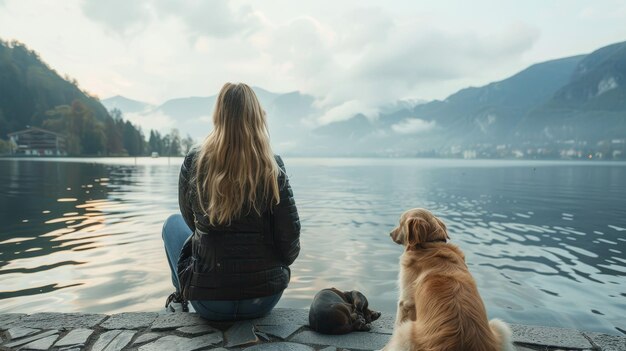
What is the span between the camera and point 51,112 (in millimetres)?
173500

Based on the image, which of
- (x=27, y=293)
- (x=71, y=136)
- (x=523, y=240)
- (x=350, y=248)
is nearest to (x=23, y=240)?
(x=27, y=293)

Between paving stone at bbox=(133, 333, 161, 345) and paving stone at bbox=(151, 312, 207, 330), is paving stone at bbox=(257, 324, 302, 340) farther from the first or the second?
paving stone at bbox=(133, 333, 161, 345)

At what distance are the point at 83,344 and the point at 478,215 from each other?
1967 centimetres

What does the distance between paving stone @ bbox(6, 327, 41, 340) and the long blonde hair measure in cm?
233

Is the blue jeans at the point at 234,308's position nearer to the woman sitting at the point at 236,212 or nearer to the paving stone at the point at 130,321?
the woman sitting at the point at 236,212

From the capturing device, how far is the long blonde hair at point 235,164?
12.2 feet

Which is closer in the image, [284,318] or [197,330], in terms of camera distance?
[197,330]

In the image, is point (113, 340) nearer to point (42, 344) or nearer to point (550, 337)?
point (42, 344)

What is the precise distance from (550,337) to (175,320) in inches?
156

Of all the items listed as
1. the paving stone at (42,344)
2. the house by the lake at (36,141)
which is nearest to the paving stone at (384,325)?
the paving stone at (42,344)

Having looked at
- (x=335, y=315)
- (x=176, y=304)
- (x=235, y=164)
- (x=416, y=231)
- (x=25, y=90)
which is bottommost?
(x=176, y=304)

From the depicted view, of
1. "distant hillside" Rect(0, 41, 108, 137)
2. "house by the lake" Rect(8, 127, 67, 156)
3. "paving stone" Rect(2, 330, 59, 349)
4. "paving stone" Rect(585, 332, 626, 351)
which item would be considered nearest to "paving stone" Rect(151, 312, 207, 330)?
"paving stone" Rect(2, 330, 59, 349)

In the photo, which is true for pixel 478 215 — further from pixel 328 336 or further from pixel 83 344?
pixel 83 344

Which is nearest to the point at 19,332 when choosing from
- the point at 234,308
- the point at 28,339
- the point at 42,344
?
the point at 28,339
